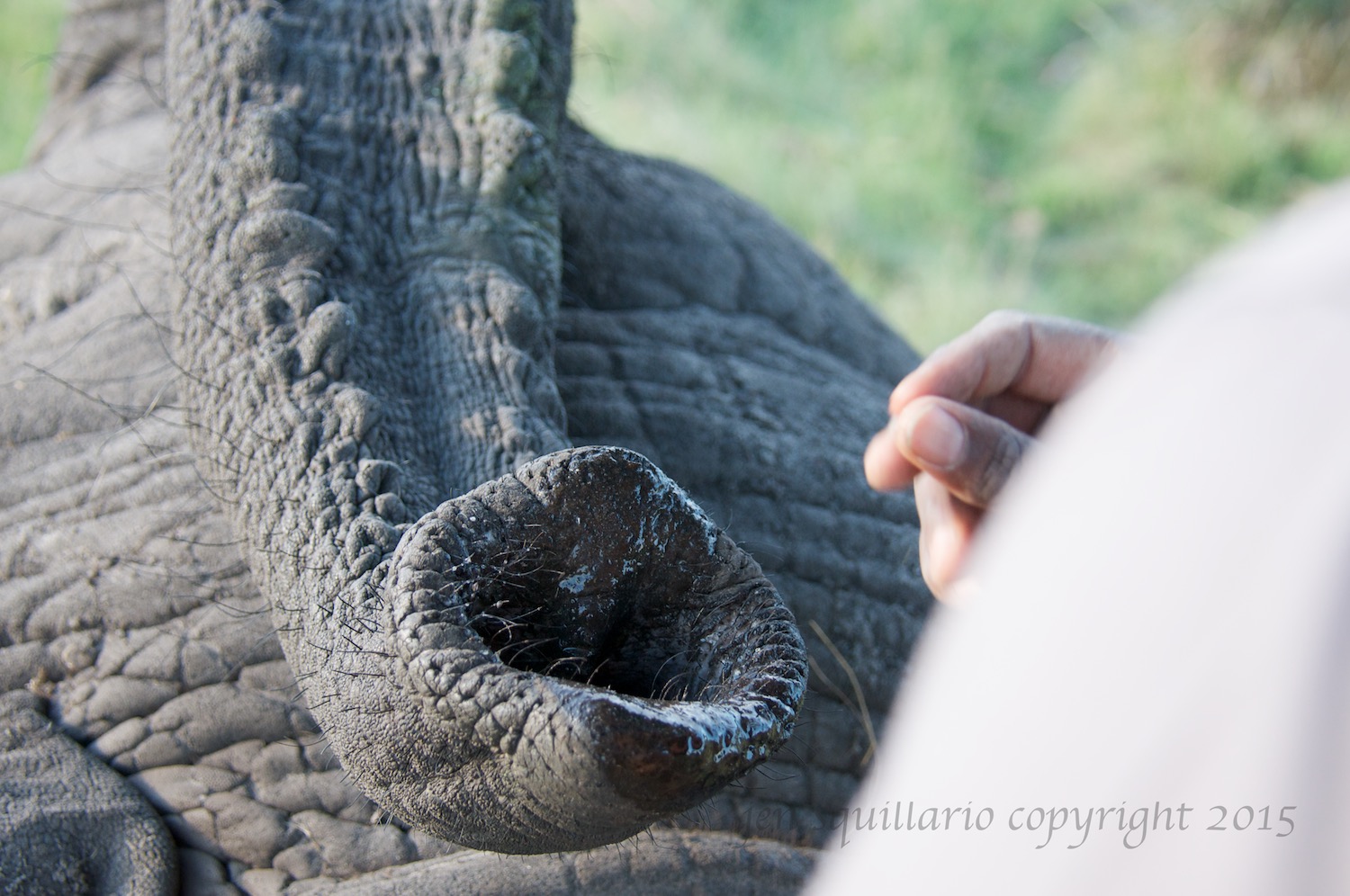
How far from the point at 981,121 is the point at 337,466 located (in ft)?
18.0

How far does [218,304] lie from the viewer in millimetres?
1311

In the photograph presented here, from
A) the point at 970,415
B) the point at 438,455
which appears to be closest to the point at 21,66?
the point at 438,455

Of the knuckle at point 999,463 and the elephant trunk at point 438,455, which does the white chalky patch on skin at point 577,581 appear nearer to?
the elephant trunk at point 438,455

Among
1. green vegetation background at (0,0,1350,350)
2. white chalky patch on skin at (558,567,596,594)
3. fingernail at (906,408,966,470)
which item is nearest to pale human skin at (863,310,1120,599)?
fingernail at (906,408,966,470)

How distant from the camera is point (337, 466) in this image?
1.16 meters

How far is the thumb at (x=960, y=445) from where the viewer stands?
1.33 metres

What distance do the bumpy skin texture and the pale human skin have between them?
21 cm

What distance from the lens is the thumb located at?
1.33m

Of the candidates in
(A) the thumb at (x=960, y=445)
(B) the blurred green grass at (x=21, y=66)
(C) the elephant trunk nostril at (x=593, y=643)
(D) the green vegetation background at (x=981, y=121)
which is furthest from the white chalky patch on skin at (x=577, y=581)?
(B) the blurred green grass at (x=21, y=66)

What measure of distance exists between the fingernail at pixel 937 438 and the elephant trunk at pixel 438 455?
38 centimetres

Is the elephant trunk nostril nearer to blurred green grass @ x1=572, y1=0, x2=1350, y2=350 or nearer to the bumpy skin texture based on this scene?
the bumpy skin texture

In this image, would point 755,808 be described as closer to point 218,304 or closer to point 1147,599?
point 218,304

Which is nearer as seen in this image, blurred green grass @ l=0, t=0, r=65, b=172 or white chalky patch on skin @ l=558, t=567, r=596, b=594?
white chalky patch on skin @ l=558, t=567, r=596, b=594

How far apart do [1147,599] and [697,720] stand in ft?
1.21
